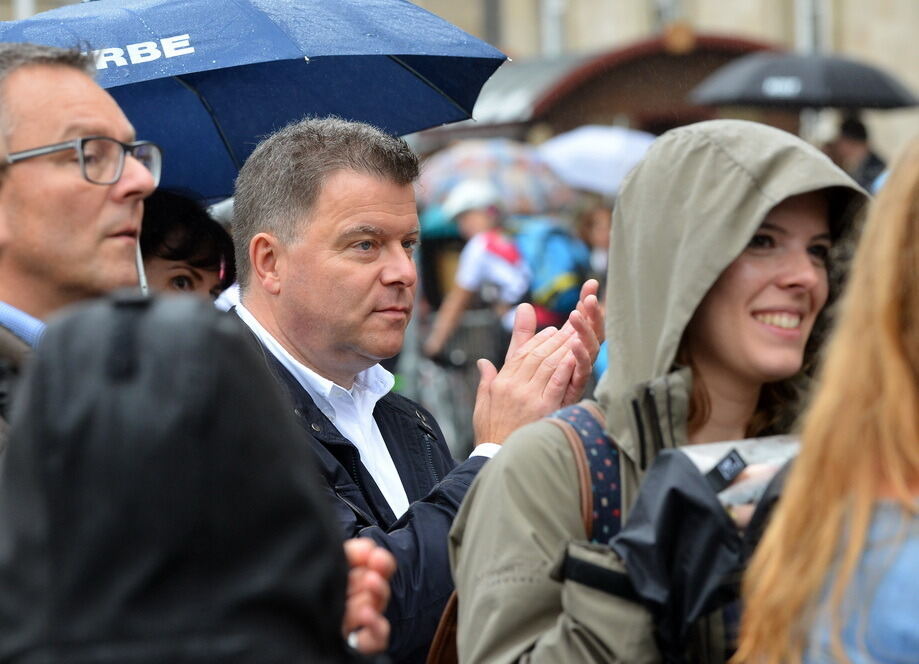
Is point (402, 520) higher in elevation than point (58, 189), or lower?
lower

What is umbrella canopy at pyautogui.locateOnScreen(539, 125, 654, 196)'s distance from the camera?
13484 mm

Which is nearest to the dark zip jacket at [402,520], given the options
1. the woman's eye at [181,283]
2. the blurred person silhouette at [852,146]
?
the woman's eye at [181,283]

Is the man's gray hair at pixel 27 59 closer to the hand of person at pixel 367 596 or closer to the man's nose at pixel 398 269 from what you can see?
the man's nose at pixel 398 269

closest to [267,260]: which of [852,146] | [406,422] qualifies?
[406,422]

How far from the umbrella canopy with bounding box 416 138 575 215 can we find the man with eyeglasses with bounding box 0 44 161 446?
33.0 ft

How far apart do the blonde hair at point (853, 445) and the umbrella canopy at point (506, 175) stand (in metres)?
11.0

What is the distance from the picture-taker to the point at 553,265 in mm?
9375

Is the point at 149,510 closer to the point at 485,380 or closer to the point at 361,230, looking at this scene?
the point at 485,380

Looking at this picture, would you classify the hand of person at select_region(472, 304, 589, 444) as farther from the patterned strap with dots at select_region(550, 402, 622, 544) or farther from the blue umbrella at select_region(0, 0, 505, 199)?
the blue umbrella at select_region(0, 0, 505, 199)

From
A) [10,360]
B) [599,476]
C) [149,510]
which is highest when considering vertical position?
[149,510]

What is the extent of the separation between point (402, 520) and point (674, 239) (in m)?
0.93

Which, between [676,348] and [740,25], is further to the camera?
[740,25]

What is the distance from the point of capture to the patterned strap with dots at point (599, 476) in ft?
8.41

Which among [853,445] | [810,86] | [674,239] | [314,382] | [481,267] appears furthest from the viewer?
[810,86]
